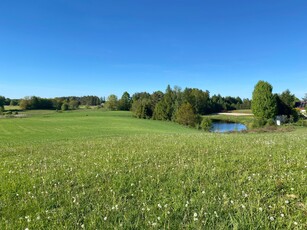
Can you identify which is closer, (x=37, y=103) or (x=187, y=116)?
(x=187, y=116)

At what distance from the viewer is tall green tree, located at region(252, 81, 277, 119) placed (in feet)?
177

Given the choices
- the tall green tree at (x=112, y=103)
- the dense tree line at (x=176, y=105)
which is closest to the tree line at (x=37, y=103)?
the tall green tree at (x=112, y=103)

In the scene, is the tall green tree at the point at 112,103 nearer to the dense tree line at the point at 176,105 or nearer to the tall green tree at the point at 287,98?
the dense tree line at the point at 176,105

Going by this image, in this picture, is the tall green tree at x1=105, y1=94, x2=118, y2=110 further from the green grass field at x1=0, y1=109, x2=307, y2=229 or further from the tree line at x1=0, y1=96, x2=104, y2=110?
the green grass field at x1=0, y1=109, x2=307, y2=229

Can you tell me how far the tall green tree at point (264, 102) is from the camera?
53.9 m

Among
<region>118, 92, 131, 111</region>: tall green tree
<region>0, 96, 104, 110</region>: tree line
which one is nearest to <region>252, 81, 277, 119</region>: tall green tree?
<region>118, 92, 131, 111</region>: tall green tree

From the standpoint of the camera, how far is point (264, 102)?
54.3 metres

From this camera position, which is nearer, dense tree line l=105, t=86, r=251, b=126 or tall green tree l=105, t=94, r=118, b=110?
dense tree line l=105, t=86, r=251, b=126

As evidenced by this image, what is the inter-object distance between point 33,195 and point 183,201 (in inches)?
119

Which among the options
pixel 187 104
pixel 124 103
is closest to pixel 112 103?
pixel 124 103

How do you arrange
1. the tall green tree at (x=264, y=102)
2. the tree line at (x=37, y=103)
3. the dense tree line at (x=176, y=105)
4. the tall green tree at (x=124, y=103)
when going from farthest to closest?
the tall green tree at (x=124, y=103) < the tree line at (x=37, y=103) < the dense tree line at (x=176, y=105) < the tall green tree at (x=264, y=102)

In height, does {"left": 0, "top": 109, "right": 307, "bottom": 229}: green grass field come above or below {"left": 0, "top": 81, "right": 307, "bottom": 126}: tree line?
below

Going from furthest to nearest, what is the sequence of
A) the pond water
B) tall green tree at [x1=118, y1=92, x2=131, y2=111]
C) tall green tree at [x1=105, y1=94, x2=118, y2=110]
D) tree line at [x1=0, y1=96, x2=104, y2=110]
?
1. tall green tree at [x1=105, y1=94, x2=118, y2=110]
2. tall green tree at [x1=118, y1=92, x2=131, y2=111]
3. tree line at [x1=0, y1=96, x2=104, y2=110]
4. the pond water

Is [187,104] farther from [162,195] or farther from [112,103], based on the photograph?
[112,103]
